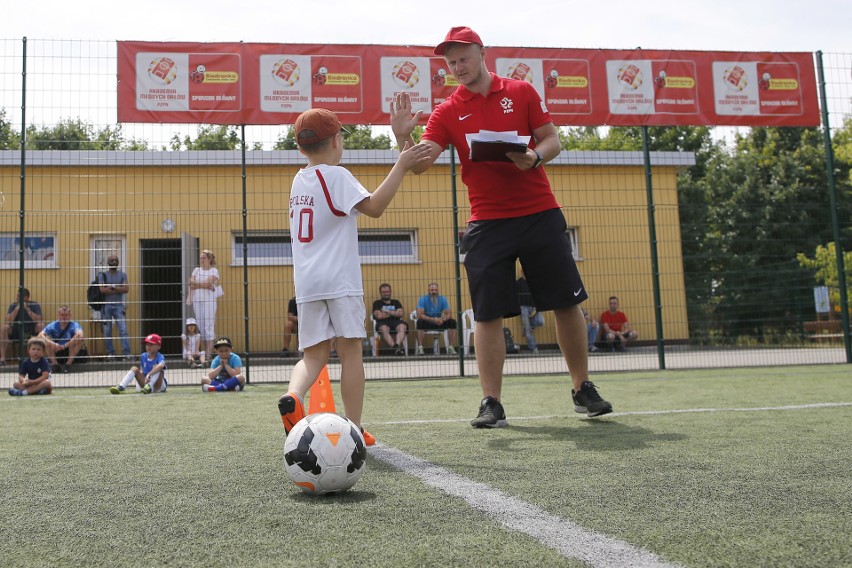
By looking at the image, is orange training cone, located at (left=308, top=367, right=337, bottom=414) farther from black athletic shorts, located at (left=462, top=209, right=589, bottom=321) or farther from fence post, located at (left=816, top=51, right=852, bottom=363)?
fence post, located at (left=816, top=51, right=852, bottom=363)

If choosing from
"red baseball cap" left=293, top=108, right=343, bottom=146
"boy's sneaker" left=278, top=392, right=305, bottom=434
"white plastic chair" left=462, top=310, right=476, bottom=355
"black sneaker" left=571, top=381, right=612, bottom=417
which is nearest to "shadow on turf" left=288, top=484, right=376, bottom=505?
"boy's sneaker" left=278, top=392, right=305, bottom=434

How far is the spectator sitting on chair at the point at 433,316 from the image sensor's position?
9.63 meters

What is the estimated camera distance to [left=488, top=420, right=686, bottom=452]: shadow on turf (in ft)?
10.8

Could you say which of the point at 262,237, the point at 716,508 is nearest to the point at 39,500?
the point at 716,508

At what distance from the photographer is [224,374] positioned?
313 inches

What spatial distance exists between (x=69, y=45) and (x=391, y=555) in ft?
27.8

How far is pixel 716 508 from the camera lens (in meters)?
2.08

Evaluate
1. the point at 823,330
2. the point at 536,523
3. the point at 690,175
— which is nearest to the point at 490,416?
the point at 536,523

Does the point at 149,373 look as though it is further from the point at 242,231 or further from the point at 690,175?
the point at 690,175

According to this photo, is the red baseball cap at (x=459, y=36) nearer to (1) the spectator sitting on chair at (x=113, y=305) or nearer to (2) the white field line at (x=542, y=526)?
(2) the white field line at (x=542, y=526)

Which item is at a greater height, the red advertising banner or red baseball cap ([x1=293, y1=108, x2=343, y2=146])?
the red advertising banner

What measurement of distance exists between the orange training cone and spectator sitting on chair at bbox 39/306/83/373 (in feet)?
21.4

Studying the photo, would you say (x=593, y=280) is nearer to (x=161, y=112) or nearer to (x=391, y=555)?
(x=161, y=112)

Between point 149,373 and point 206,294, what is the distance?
236 cm
